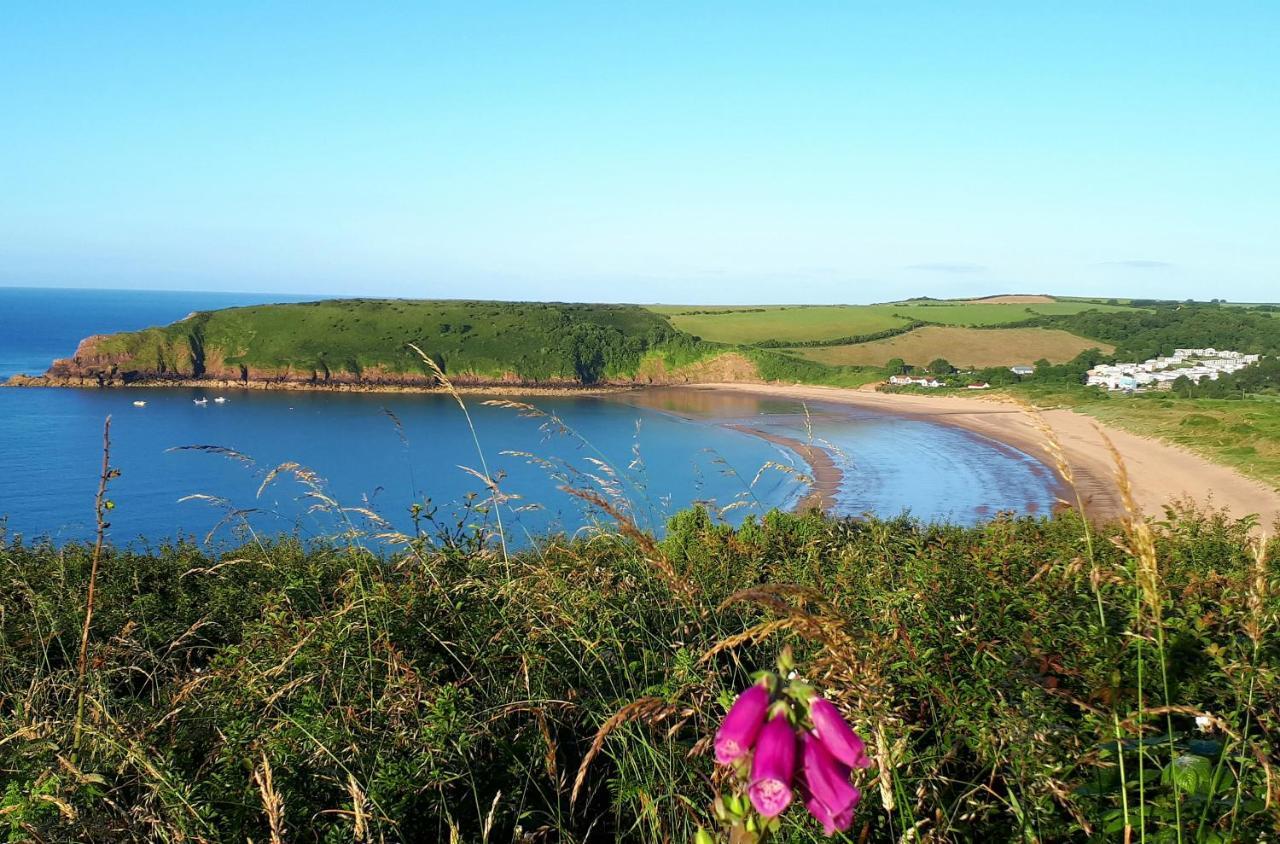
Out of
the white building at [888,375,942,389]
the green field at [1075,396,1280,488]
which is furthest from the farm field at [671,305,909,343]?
the green field at [1075,396,1280,488]

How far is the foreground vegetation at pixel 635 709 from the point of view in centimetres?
176

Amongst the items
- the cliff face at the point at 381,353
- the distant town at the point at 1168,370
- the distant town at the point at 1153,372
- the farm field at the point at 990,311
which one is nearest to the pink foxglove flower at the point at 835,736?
the distant town at the point at 1153,372

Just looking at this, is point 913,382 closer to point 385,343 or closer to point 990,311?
point 385,343

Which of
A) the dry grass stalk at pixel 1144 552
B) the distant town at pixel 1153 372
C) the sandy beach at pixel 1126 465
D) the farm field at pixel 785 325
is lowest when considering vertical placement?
the sandy beach at pixel 1126 465

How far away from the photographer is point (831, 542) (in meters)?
6.70

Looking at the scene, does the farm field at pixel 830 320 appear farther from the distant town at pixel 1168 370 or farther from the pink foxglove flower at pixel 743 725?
the pink foxglove flower at pixel 743 725

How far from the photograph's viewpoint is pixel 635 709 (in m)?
1.54

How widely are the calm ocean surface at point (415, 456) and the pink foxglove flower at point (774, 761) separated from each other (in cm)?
1453

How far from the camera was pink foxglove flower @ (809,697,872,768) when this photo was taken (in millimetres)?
917

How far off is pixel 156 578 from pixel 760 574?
474 cm

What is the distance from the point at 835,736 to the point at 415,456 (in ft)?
147

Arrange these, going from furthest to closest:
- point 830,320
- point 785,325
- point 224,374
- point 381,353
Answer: point 830,320 → point 785,325 → point 381,353 → point 224,374

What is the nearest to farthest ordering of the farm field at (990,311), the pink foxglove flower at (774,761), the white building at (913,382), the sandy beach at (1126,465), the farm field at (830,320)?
the pink foxglove flower at (774,761)
the sandy beach at (1126,465)
the white building at (913,382)
the farm field at (830,320)
the farm field at (990,311)

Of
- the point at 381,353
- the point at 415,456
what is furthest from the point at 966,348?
the point at 415,456
